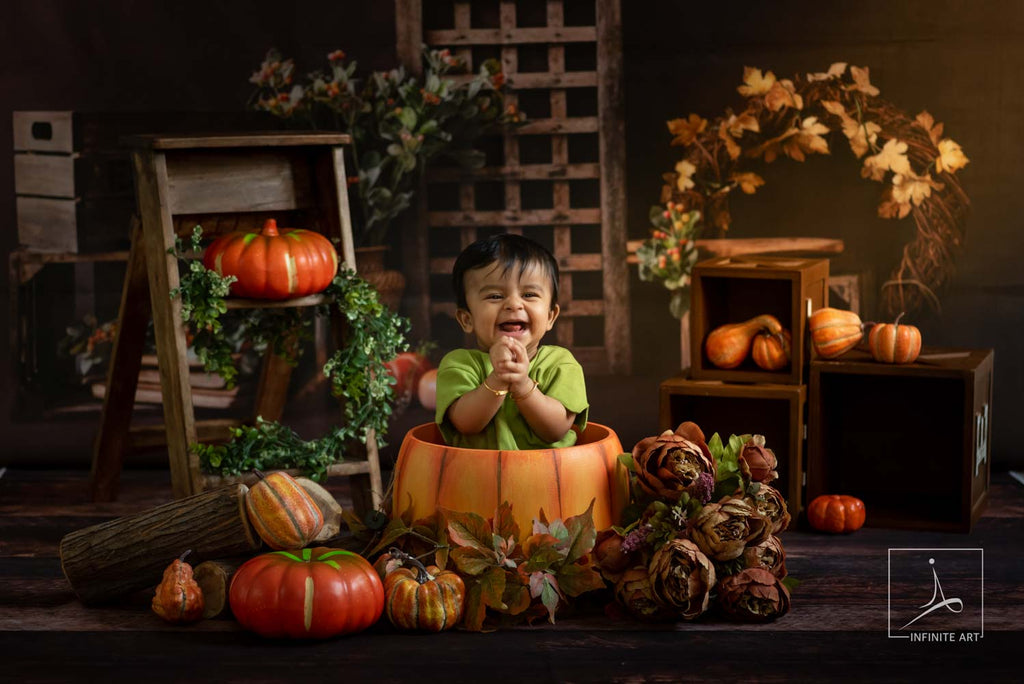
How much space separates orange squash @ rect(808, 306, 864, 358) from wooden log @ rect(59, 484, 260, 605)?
65.9 inches

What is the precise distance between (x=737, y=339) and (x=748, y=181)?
0.95 metres

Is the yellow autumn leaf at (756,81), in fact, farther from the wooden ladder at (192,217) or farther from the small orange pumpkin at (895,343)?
the wooden ladder at (192,217)

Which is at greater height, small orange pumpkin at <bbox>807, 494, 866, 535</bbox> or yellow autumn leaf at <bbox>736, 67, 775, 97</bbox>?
yellow autumn leaf at <bbox>736, 67, 775, 97</bbox>

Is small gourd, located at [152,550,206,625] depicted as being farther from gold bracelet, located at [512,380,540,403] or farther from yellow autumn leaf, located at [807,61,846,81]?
yellow autumn leaf, located at [807,61,846,81]

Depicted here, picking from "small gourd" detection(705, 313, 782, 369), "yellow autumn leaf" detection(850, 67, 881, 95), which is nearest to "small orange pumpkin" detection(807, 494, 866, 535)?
"small gourd" detection(705, 313, 782, 369)

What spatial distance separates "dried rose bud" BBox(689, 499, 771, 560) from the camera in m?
2.71

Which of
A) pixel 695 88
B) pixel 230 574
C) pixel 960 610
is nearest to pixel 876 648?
pixel 960 610

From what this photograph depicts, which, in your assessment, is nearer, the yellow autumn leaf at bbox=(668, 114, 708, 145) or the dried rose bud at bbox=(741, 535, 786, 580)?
the dried rose bud at bbox=(741, 535, 786, 580)

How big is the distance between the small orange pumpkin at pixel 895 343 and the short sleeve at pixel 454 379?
1206 mm

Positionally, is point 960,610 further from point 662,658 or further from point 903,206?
point 903,206

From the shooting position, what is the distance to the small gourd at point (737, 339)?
3.67 meters

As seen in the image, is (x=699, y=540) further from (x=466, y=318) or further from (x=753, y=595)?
(x=466, y=318)

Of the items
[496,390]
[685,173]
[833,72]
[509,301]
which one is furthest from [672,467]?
[833,72]

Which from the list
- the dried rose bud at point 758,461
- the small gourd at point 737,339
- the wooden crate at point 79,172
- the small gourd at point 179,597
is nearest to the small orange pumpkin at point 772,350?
the small gourd at point 737,339
